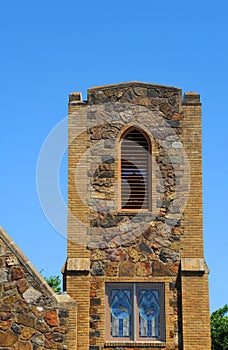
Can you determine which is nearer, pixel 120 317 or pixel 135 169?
pixel 120 317

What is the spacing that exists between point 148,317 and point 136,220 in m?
2.44

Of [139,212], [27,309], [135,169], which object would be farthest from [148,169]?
[27,309]

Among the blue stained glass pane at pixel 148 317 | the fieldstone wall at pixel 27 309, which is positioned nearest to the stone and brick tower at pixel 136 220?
the blue stained glass pane at pixel 148 317

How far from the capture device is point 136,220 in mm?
19609

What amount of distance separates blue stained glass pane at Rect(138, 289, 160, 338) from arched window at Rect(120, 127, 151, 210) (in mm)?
2372

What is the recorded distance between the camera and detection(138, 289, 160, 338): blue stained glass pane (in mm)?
18984

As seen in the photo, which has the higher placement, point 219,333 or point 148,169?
point 148,169

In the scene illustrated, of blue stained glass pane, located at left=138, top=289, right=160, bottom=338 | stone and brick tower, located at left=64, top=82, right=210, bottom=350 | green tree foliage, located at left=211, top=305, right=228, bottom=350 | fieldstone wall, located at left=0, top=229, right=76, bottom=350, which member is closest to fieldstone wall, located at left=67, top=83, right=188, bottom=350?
stone and brick tower, located at left=64, top=82, right=210, bottom=350

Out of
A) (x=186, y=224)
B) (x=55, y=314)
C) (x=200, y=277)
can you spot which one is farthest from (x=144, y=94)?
(x=55, y=314)

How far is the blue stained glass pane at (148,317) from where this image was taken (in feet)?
62.3

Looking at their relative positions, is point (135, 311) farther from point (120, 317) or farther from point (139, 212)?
point (139, 212)

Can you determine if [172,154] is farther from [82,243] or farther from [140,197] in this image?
[82,243]

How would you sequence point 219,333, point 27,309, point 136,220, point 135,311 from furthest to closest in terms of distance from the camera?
point 219,333, point 136,220, point 135,311, point 27,309

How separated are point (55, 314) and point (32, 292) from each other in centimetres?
74
